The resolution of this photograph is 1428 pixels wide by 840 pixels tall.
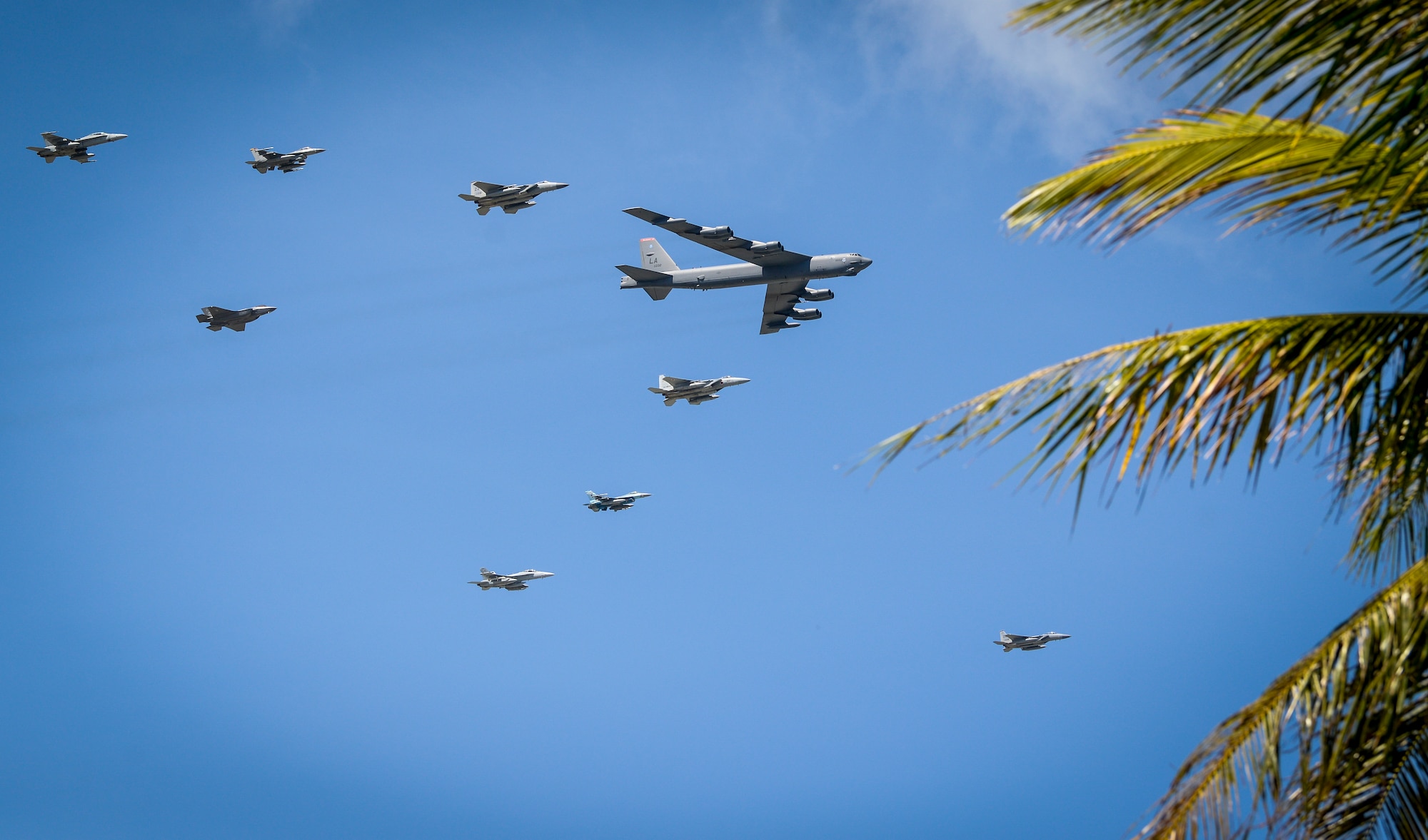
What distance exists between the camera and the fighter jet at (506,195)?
6297cm

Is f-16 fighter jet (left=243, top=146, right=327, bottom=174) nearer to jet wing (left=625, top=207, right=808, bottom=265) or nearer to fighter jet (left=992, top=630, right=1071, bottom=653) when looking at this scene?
jet wing (left=625, top=207, right=808, bottom=265)

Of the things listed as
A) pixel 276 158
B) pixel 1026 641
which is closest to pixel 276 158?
pixel 276 158

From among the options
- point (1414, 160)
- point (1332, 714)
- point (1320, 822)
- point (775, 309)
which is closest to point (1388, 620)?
point (1332, 714)

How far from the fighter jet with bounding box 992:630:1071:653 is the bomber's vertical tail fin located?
3182 centimetres

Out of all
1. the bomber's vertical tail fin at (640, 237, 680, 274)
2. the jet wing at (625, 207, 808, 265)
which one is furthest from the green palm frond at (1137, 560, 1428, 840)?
the bomber's vertical tail fin at (640, 237, 680, 274)

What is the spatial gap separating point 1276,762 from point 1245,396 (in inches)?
83.4

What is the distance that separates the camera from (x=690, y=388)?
72.4 metres

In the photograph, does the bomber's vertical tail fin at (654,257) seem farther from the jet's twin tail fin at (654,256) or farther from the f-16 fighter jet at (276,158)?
the f-16 fighter jet at (276,158)

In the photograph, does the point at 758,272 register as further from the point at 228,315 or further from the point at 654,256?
the point at 228,315

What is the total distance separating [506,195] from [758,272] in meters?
13.8

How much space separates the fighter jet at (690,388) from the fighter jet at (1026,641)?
24299 millimetres

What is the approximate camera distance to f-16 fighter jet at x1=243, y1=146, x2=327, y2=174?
2544 inches

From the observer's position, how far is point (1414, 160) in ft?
22.6

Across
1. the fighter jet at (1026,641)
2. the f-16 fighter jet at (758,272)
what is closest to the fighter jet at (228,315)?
the f-16 fighter jet at (758,272)
